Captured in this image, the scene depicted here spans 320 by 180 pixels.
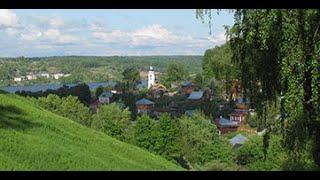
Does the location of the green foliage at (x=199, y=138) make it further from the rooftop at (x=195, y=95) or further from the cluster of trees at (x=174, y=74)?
the cluster of trees at (x=174, y=74)

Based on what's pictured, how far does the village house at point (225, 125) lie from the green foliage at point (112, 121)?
12.3 meters

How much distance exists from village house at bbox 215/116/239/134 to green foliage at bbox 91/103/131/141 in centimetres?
1229

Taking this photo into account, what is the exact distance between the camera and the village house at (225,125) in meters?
45.9

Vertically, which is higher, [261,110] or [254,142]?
[261,110]

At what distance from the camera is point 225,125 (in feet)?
156

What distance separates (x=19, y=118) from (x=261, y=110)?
448 cm

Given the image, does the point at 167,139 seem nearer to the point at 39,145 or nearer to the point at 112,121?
the point at 112,121

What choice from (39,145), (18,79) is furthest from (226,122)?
(39,145)

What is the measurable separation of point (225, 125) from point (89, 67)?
150 feet

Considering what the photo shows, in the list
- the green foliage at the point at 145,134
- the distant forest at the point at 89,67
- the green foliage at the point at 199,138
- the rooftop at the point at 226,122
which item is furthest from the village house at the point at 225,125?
the green foliage at the point at 145,134

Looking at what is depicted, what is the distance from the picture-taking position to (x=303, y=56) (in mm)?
5148

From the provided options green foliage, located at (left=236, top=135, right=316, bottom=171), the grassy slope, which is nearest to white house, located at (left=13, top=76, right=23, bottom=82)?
the grassy slope
